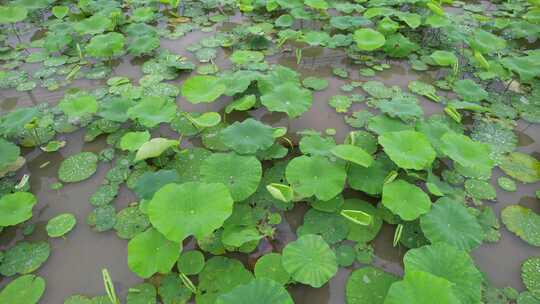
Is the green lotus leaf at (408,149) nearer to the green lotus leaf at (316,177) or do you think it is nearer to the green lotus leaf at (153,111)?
the green lotus leaf at (316,177)

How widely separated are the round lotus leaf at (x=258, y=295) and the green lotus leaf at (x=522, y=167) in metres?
2.68

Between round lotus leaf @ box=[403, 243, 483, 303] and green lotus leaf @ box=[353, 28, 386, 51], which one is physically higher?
green lotus leaf @ box=[353, 28, 386, 51]

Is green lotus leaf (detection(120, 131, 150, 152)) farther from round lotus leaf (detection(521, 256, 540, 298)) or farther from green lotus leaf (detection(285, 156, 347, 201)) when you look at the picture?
round lotus leaf (detection(521, 256, 540, 298))

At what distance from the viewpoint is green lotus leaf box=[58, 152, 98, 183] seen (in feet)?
10.9

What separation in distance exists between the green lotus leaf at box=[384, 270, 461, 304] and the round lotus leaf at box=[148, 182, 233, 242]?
1.22 metres

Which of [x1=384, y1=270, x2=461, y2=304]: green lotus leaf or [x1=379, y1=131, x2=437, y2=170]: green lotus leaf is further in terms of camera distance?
[x1=379, y1=131, x2=437, y2=170]: green lotus leaf

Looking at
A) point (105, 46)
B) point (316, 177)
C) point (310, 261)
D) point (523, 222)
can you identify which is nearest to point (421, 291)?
point (310, 261)

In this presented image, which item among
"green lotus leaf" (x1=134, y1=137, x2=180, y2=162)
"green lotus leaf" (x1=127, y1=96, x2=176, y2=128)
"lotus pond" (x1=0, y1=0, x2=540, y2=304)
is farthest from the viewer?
"green lotus leaf" (x1=127, y1=96, x2=176, y2=128)

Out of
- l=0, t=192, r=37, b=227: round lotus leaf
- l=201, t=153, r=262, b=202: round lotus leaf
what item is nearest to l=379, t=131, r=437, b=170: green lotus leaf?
l=201, t=153, r=262, b=202: round lotus leaf

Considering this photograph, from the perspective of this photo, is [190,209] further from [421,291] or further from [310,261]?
[421,291]

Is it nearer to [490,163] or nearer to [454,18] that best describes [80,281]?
[490,163]

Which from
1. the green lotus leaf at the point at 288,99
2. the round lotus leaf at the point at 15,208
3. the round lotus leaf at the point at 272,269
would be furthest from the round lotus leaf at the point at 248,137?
the round lotus leaf at the point at 15,208

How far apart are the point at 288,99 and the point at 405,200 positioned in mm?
1569

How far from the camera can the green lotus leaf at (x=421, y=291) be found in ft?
6.66
